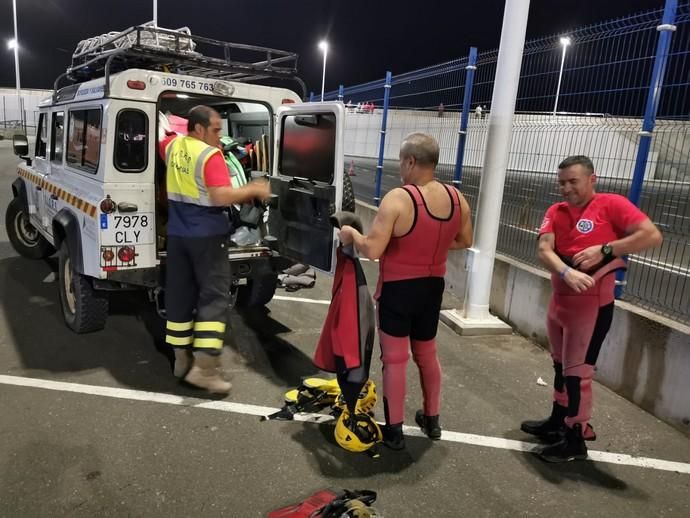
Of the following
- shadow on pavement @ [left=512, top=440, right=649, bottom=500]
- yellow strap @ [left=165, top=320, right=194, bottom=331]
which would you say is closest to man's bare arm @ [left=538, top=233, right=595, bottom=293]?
shadow on pavement @ [left=512, top=440, right=649, bottom=500]

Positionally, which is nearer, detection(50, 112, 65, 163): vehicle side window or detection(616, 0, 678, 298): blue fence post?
detection(616, 0, 678, 298): blue fence post

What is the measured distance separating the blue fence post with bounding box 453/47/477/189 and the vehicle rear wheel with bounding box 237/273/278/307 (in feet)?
7.95

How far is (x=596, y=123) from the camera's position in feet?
17.1

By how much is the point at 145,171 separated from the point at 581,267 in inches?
122

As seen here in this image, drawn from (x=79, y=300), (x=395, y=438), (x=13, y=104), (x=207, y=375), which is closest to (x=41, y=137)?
(x=79, y=300)

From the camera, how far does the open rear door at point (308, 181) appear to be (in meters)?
3.96

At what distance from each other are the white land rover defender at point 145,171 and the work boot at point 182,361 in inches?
23.2

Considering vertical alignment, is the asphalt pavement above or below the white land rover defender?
below

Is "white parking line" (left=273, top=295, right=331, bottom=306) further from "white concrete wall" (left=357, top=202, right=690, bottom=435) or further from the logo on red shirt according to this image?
the logo on red shirt

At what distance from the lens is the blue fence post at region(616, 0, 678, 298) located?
389 cm

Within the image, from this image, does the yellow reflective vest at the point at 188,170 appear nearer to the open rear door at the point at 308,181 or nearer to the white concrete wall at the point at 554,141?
the open rear door at the point at 308,181

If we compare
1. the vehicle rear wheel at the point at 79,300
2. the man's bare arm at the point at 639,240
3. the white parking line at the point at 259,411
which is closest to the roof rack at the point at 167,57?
the vehicle rear wheel at the point at 79,300

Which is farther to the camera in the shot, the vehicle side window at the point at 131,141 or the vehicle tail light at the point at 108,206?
the vehicle side window at the point at 131,141

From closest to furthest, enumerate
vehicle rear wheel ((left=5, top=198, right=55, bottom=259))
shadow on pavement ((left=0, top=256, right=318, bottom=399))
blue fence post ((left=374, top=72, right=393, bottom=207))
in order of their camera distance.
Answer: shadow on pavement ((left=0, top=256, right=318, bottom=399))
vehicle rear wheel ((left=5, top=198, right=55, bottom=259))
blue fence post ((left=374, top=72, right=393, bottom=207))
